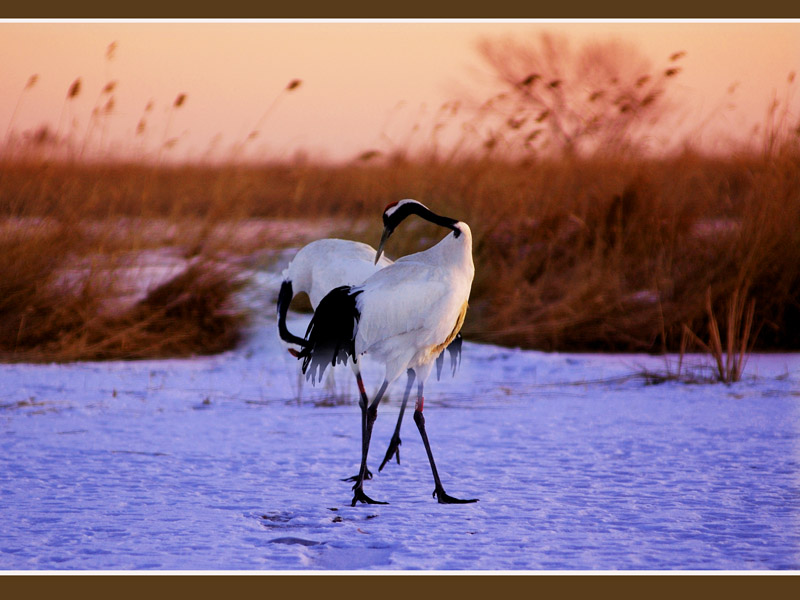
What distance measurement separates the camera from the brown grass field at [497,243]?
24.3ft

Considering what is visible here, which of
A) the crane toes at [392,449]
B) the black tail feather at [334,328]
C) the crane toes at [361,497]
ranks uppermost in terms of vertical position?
the black tail feather at [334,328]

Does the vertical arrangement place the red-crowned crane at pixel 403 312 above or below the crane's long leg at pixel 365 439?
above

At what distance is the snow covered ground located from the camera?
3.57m

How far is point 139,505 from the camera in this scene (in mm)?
4105

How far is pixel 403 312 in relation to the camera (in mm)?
4195

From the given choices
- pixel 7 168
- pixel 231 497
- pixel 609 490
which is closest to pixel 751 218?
pixel 609 490

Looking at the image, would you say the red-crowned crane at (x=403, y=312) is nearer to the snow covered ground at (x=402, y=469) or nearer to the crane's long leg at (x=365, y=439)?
the crane's long leg at (x=365, y=439)

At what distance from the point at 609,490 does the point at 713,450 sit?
98 cm

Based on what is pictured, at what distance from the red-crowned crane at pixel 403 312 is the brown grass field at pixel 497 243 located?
3255 mm

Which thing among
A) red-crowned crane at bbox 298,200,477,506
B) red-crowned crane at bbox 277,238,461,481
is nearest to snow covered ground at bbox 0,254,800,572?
red-crowned crane at bbox 298,200,477,506

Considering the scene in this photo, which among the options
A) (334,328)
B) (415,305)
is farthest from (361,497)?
(415,305)

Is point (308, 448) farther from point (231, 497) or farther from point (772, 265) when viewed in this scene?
point (772, 265)

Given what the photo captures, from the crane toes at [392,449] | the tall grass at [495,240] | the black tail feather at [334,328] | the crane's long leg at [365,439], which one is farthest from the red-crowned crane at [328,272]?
the tall grass at [495,240]

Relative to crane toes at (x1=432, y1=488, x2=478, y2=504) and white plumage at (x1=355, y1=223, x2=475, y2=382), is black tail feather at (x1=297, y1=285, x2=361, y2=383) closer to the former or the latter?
white plumage at (x1=355, y1=223, x2=475, y2=382)
